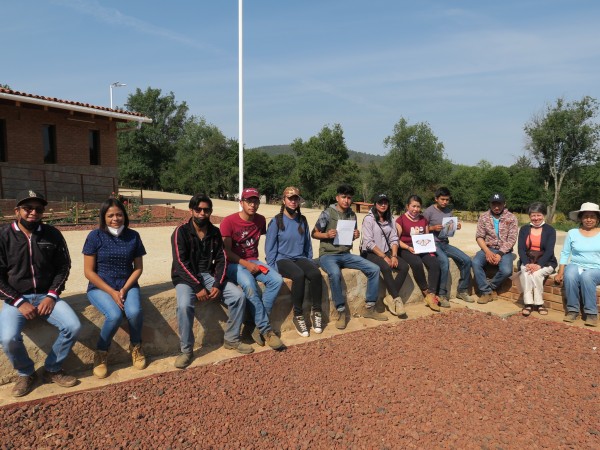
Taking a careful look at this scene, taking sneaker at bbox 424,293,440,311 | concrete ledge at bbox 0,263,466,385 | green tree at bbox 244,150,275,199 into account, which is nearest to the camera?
concrete ledge at bbox 0,263,466,385

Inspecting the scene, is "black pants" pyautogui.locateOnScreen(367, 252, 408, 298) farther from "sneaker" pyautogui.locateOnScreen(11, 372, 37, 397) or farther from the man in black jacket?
"sneaker" pyautogui.locateOnScreen(11, 372, 37, 397)

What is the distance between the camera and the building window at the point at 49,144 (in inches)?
651

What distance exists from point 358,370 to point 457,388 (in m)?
0.79

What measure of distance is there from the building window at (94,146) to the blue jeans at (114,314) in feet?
52.8

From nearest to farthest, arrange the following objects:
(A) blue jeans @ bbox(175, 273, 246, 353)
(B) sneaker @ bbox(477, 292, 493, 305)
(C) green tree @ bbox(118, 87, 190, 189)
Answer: (A) blue jeans @ bbox(175, 273, 246, 353) < (B) sneaker @ bbox(477, 292, 493, 305) < (C) green tree @ bbox(118, 87, 190, 189)

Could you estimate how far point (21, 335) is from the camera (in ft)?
10.8

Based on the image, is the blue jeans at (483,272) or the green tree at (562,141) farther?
the green tree at (562,141)

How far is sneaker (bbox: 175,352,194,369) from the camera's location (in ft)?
12.4

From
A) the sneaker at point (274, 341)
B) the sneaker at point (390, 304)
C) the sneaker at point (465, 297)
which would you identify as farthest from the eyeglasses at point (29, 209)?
the sneaker at point (465, 297)

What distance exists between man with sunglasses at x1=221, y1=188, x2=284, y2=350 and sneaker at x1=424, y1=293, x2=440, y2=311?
7.05 ft

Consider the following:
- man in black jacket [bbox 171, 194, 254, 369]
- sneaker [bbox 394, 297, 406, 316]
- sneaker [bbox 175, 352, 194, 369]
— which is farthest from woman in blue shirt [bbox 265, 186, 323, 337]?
sneaker [bbox 175, 352, 194, 369]

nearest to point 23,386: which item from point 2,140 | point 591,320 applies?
point 591,320

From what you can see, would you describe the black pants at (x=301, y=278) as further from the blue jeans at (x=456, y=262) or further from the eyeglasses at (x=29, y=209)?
the eyeglasses at (x=29, y=209)

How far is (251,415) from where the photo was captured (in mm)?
3055
